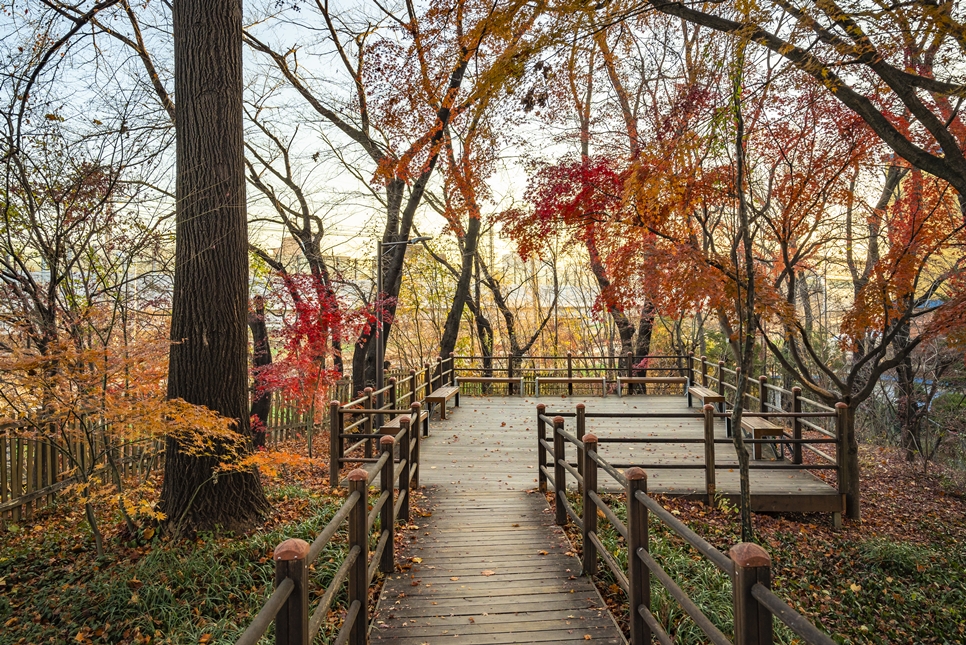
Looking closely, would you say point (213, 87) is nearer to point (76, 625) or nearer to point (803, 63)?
point (76, 625)

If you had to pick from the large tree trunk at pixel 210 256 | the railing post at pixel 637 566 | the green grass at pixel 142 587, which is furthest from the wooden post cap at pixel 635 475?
the large tree trunk at pixel 210 256

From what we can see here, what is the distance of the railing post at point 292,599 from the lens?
2084 millimetres

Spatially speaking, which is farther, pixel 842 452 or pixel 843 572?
pixel 842 452

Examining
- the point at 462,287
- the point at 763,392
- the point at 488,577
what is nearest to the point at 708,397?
the point at 763,392

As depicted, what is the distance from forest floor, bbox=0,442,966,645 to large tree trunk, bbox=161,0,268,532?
571mm

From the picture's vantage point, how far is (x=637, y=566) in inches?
127

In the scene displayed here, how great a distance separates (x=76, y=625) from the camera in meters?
4.00

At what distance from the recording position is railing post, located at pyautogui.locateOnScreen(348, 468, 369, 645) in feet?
10.7

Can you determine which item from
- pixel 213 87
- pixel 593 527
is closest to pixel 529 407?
pixel 593 527

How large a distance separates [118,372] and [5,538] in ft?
8.36

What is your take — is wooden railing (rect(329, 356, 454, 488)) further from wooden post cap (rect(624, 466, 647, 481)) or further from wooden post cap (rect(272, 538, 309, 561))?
wooden post cap (rect(272, 538, 309, 561))

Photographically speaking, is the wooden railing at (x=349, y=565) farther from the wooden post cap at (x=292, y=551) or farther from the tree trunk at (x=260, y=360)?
the tree trunk at (x=260, y=360)

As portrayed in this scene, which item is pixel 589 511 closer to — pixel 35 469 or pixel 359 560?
pixel 359 560

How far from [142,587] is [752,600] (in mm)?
4564
